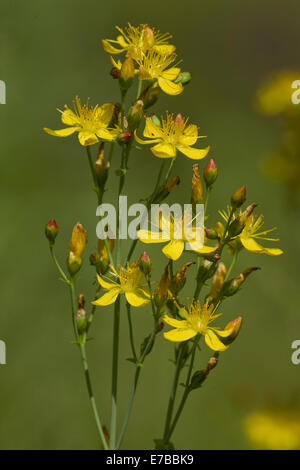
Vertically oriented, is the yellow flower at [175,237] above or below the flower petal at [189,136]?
below

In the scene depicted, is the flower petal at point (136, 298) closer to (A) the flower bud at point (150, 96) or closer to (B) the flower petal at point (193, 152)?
(B) the flower petal at point (193, 152)

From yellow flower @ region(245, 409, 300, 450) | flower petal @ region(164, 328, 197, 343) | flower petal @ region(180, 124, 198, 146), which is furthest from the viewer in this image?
yellow flower @ region(245, 409, 300, 450)

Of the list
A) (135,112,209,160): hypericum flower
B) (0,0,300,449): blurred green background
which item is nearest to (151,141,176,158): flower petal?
(135,112,209,160): hypericum flower

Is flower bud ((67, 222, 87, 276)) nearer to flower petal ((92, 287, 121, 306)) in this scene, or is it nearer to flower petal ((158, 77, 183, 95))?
flower petal ((92, 287, 121, 306))

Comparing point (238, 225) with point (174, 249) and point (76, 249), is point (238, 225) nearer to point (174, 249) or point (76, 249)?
point (174, 249)

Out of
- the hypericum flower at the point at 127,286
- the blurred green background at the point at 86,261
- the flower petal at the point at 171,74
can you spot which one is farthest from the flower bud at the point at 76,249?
the blurred green background at the point at 86,261

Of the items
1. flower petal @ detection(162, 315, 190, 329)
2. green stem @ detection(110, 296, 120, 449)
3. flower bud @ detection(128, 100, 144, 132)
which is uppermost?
flower bud @ detection(128, 100, 144, 132)

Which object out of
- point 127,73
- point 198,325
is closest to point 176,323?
point 198,325
